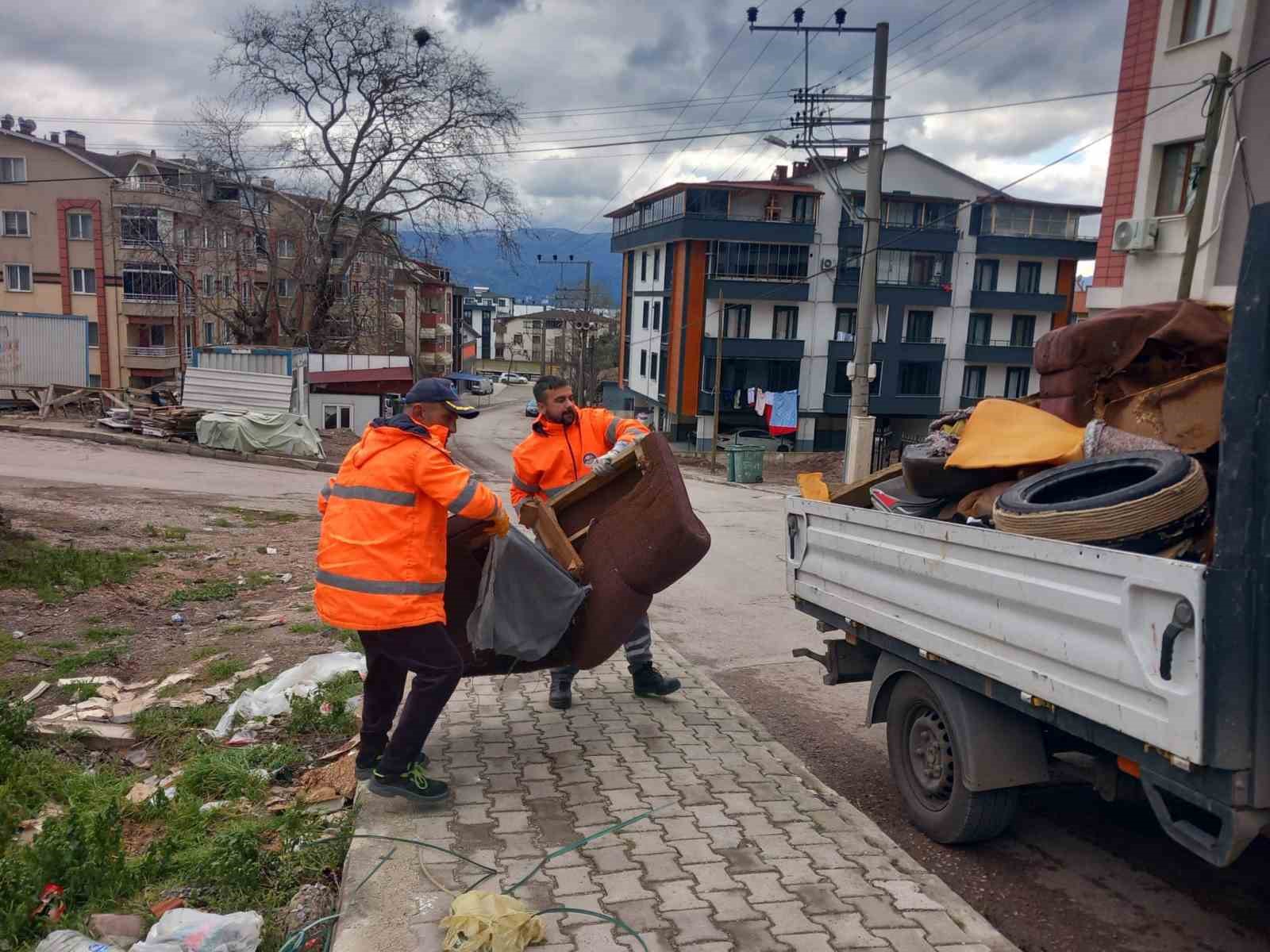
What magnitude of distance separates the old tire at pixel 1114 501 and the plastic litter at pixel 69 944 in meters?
3.23

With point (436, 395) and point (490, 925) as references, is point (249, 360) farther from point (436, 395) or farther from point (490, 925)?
point (490, 925)

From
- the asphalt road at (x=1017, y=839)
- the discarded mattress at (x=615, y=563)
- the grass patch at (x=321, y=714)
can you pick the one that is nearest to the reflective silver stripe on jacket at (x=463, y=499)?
the discarded mattress at (x=615, y=563)

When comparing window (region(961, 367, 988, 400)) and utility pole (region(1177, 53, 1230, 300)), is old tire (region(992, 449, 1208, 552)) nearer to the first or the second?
utility pole (region(1177, 53, 1230, 300))

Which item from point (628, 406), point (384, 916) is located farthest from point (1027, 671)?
point (628, 406)

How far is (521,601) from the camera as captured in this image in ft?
14.7

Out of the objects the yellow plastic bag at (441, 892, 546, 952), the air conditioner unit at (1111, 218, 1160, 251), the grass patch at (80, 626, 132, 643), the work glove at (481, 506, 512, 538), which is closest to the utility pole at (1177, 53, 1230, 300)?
the air conditioner unit at (1111, 218, 1160, 251)

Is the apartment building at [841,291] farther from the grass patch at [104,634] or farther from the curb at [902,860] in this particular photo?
the curb at [902,860]

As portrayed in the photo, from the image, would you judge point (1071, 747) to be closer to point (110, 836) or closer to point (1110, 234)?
point (110, 836)

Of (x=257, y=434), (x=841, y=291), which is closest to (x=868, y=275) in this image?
(x=257, y=434)

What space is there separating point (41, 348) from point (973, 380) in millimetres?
40282

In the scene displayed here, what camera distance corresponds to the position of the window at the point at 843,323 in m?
46.9

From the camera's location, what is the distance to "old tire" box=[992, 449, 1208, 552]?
3.05 m

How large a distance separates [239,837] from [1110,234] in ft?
51.4

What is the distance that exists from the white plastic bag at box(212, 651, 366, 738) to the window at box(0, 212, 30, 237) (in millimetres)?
47051
